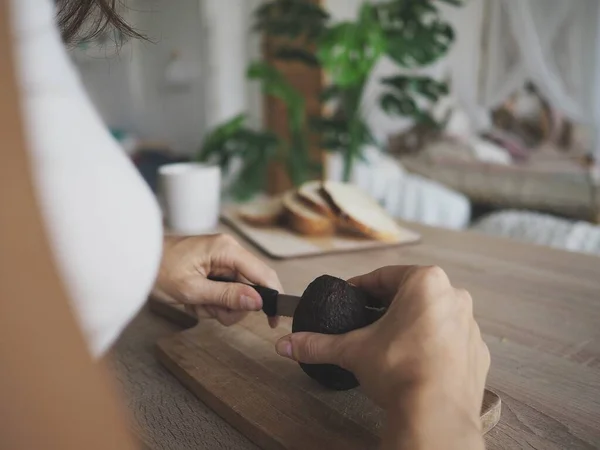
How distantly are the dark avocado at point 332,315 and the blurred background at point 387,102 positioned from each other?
19.7 inches

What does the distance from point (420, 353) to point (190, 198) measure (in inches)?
34.5

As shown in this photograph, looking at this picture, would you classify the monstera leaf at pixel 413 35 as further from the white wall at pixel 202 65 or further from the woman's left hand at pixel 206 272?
the white wall at pixel 202 65

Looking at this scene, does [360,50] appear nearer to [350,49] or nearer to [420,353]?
[350,49]

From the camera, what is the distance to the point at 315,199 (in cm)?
114

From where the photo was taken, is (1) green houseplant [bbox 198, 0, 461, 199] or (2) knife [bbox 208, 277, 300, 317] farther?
(1) green houseplant [bbox 198, 0, 461, 199]

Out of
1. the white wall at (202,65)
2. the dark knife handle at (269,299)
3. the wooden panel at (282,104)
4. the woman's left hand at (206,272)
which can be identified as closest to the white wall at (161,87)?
the white wall at (202,65)

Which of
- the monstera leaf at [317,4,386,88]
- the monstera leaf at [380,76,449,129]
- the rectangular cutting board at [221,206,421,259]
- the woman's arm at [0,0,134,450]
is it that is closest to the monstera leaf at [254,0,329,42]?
the monstera leaf at [317,4,386,88]

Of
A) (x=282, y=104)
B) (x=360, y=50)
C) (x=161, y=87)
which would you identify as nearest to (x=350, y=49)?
(x=360, y=50)

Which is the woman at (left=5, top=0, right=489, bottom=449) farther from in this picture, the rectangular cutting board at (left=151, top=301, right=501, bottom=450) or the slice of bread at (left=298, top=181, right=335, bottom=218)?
the slice of bread at (left=298, top=181, right=335, bottom=218)

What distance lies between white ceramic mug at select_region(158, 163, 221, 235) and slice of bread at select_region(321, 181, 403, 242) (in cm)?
26

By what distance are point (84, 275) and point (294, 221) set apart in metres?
0.85

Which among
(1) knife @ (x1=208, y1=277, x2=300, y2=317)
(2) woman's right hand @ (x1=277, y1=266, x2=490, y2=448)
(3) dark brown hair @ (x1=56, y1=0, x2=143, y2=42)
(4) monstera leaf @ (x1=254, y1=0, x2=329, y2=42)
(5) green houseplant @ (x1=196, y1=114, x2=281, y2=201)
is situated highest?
(4) monstera leaf @ (x1=254, y1=0, x2=329, y2=42)

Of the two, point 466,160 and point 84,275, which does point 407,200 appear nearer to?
point 466,160

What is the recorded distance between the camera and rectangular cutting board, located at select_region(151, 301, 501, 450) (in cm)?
44
